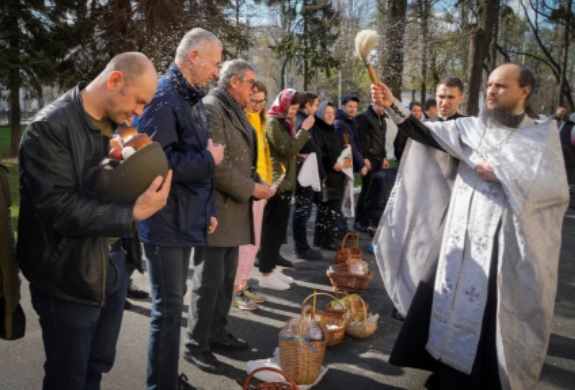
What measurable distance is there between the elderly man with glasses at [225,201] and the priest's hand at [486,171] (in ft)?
4.59

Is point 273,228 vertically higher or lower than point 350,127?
lower

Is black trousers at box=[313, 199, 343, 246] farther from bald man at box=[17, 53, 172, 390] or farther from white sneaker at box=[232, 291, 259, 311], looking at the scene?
bald man at box=[17, 53, 172, 390]

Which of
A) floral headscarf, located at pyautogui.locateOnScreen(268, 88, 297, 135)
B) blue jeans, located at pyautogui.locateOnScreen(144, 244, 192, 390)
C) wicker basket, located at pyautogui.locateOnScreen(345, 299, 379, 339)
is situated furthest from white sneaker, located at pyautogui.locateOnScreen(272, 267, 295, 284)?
blue jeans, located at pyautogui.locateOnScreen(144, 244, 192, 390)

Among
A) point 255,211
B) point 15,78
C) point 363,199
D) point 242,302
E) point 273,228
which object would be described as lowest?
point 242,302

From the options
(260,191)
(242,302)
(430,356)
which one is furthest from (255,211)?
(430,356)

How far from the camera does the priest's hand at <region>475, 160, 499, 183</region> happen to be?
10.0ft

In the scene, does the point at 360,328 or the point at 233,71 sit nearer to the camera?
the point at 233,71

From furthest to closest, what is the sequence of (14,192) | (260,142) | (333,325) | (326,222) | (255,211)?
(14,192)
(326,222)
(255,211)
(260,142)
(333,325)

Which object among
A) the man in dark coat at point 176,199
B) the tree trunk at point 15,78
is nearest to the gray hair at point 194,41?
the man in dark coat at point 176,199

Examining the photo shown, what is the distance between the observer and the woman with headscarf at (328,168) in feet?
22.1

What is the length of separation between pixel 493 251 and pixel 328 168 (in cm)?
386

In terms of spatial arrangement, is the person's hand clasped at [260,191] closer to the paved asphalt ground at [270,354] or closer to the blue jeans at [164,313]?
the blue jeans at [164,313]

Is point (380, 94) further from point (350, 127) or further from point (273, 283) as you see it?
point (350, 127)

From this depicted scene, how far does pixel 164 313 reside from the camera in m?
2.79
